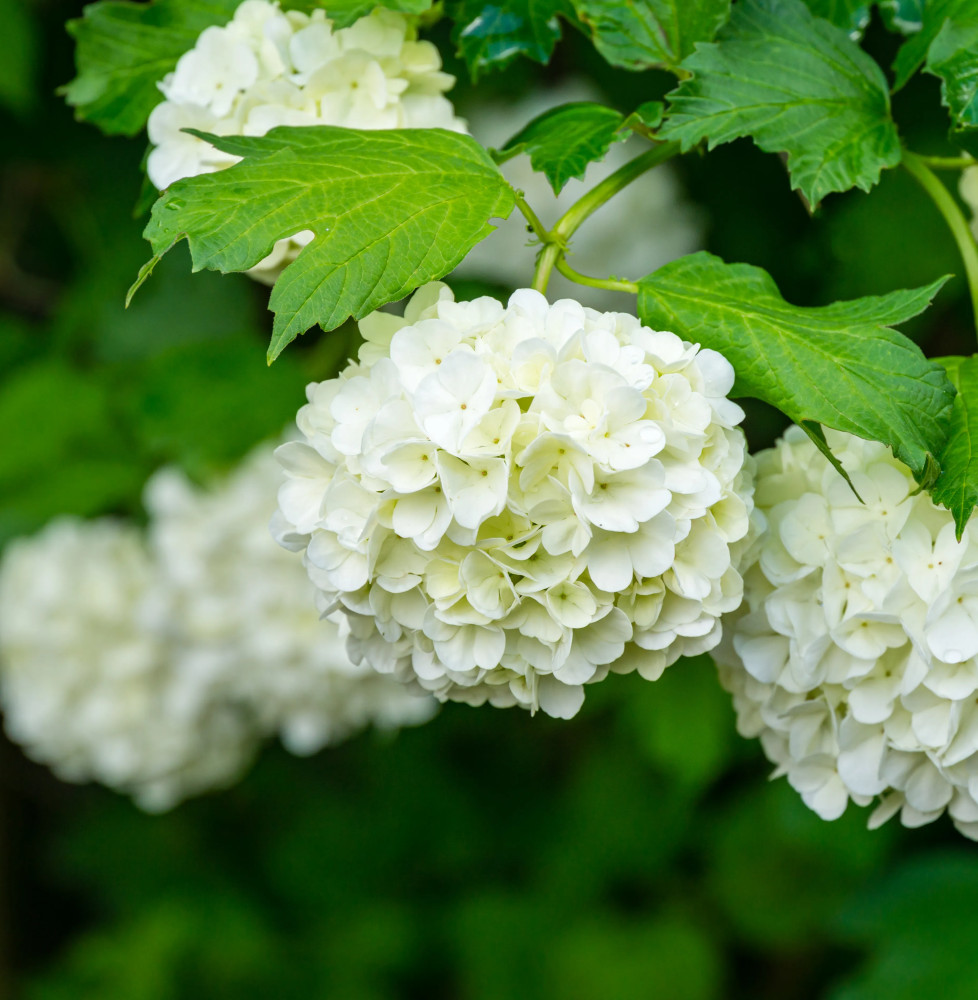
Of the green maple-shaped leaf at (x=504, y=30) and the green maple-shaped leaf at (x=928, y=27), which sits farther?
the green maple-shaped leaf at (x=504, y=30)

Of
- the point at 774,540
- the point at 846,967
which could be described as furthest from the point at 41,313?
the point at 846,967

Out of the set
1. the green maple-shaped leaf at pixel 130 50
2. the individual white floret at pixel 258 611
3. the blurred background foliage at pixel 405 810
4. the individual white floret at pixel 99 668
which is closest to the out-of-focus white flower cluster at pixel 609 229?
the blurred background foliage at pixel 405 810

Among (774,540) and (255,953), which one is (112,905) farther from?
(774,540)

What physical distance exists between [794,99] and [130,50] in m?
0.64

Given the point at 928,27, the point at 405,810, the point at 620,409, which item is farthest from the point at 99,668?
the point at 928,27

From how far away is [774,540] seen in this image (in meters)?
0.90

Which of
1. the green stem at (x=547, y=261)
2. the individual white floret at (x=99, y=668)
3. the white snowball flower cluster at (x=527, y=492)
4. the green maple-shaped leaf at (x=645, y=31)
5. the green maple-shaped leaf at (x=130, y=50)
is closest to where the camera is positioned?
the white snowball flower cluster at (x=527, y=492)

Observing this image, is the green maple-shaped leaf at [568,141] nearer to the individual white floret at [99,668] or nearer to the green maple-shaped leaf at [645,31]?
the green maple-shaped leaf at [645,31]

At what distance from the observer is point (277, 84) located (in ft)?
3.22

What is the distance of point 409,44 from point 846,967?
8.02ft

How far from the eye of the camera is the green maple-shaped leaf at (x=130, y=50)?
1095mm

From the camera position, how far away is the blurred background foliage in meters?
1.90

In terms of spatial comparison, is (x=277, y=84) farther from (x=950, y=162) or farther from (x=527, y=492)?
(x=950, y=162)

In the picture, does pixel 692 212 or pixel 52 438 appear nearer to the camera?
pixel 52 438
